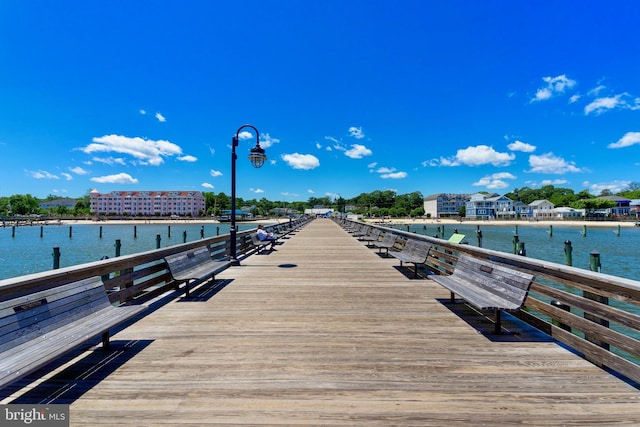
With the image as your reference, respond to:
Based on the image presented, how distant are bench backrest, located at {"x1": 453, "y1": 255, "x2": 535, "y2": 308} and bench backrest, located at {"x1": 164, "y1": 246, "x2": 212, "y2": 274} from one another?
16.7 feet

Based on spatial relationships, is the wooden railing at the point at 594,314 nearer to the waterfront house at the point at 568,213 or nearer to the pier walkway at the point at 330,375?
the pier walkway at the point at 330,375

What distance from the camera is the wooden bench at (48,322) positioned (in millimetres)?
2262

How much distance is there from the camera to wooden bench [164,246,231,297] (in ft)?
17.3

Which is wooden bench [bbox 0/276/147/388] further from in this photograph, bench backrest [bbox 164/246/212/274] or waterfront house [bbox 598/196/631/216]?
waterfront house [bbox 598/196/631/216]

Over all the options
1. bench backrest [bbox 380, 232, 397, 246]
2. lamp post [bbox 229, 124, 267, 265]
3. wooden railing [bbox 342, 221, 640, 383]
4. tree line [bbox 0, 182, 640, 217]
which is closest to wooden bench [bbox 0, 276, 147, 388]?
wooden railing [bbox 342, 221, 640, 383]

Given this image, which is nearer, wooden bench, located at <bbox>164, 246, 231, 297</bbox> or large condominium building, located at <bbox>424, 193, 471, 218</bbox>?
wooden bench, located at <bbox>164, 246, 231, 297</bbox>

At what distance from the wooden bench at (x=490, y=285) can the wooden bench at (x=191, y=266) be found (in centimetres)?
437

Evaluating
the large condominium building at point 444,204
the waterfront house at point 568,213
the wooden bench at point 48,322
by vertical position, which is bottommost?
the wooden bench at point 48,322

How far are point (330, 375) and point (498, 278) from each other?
9.12ft

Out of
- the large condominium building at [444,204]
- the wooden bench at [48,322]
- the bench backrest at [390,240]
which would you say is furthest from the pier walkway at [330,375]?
the large condominium building at [444,204]

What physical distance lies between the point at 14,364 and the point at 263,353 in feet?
6.69

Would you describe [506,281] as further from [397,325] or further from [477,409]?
[477,409]

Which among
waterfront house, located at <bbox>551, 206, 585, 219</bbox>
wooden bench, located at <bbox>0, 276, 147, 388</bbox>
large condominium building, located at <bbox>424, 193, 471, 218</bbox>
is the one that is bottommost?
wooden bench, located at <bbox>0, 276, 147, 388</bbox>

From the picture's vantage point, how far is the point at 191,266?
5.97 meters
